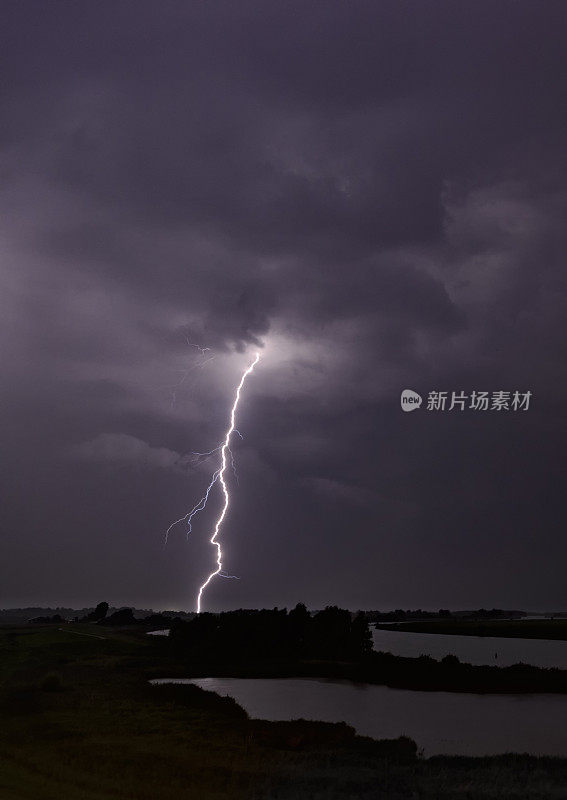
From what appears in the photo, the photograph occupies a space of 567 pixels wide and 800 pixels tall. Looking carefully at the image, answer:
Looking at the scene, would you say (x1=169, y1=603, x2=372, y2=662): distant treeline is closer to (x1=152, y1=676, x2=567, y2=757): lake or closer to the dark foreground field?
(x1=152, y1=676, x2=567, y2=757): lake

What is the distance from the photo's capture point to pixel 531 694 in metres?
58.2

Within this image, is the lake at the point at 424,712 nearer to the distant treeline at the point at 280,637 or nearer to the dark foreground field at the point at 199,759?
the dark foreground field at the point at 199,759

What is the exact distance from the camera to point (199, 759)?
28.8 metres

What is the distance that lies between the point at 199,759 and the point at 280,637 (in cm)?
5531

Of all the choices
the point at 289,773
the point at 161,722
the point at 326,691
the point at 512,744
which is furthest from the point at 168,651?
Result: the point at 289,773

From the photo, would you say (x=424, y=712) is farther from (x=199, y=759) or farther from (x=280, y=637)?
(x=280, y=637)

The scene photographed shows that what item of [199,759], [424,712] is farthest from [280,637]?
[199,759]

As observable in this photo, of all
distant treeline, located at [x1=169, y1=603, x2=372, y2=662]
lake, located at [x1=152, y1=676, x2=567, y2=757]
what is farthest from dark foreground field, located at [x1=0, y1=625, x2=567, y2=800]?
distant treeline, located at [x1=169, y1=603, x2=372, y2=662]

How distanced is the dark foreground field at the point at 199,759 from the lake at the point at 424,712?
3.63 meters

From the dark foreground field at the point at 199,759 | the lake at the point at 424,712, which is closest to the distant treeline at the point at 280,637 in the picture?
the lake at the point at 424,712

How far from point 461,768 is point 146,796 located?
498 inches

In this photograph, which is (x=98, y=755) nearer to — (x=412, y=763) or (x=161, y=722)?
(x=161, y=722)

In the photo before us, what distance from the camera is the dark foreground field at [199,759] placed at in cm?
2342

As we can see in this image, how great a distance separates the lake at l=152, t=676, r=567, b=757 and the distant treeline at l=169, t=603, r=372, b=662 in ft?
49.8
